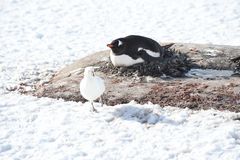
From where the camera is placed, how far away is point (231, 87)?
8.77 meters

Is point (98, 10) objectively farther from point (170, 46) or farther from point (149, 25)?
point (170, 46)

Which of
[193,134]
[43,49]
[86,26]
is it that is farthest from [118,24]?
[193,134]

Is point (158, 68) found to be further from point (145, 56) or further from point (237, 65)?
point (237, 65)

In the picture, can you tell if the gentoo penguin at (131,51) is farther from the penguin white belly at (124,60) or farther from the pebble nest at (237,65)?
the pebble nest at (237,65)

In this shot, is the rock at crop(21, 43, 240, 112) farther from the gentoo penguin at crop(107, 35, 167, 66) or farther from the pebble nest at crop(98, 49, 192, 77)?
the gentoo penguin at crop(107, 35, 167, 66)

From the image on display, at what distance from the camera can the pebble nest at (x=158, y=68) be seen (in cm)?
970

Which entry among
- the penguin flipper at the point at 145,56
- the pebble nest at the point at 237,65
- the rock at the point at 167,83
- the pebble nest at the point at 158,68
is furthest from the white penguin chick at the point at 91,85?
the pebble nest at the point at 237,65

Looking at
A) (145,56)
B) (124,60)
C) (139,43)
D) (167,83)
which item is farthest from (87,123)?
(139,43)

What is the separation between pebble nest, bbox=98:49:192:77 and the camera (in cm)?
970

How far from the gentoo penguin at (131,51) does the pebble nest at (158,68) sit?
0.13 meters

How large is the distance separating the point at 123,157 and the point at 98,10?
1376 centimetres

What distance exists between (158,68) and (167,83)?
56cm

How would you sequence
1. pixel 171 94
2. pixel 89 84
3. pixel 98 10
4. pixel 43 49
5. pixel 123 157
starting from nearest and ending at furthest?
pixel 123 157 < pixel 89 84 < pixel 171 94 < pixel 43 49 < pixel 98 10

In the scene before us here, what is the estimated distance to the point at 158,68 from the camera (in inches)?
382
